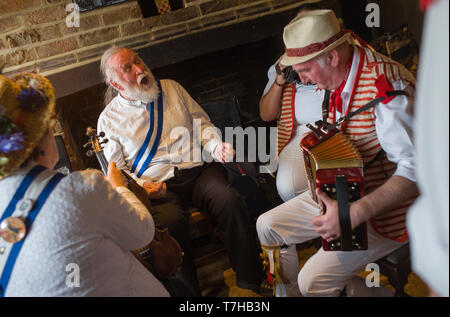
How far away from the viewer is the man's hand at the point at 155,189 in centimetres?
227

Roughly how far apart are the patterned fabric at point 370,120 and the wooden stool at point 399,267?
84 millimetres

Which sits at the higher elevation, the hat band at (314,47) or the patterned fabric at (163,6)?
the patterned fabric at (163,6)

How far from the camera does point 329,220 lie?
1.61 metres

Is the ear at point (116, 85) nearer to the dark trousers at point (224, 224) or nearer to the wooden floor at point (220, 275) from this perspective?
the dark trousers at point (224, 224)

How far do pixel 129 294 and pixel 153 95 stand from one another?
1492 millimetres

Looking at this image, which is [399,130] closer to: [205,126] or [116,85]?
[205,126]

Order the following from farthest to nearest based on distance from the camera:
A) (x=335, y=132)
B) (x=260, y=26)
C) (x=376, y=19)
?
1. (x=376, y=19)
2. (x=260, y=26)
3. (x=335, y=132)

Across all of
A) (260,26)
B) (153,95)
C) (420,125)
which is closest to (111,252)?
(420,125)

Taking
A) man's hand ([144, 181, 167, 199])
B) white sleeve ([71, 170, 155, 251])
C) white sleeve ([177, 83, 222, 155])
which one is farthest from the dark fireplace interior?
white sleeve ([71, 170, 155, 251])

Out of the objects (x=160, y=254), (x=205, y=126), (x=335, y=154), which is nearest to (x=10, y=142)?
(x=160, y=254)

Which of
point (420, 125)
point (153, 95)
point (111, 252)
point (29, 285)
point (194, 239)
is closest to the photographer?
point (420, 125)

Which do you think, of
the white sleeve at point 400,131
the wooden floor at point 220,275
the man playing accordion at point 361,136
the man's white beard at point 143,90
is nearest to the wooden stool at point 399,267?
the man playing accordion at point 361,136

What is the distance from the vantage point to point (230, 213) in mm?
2318
